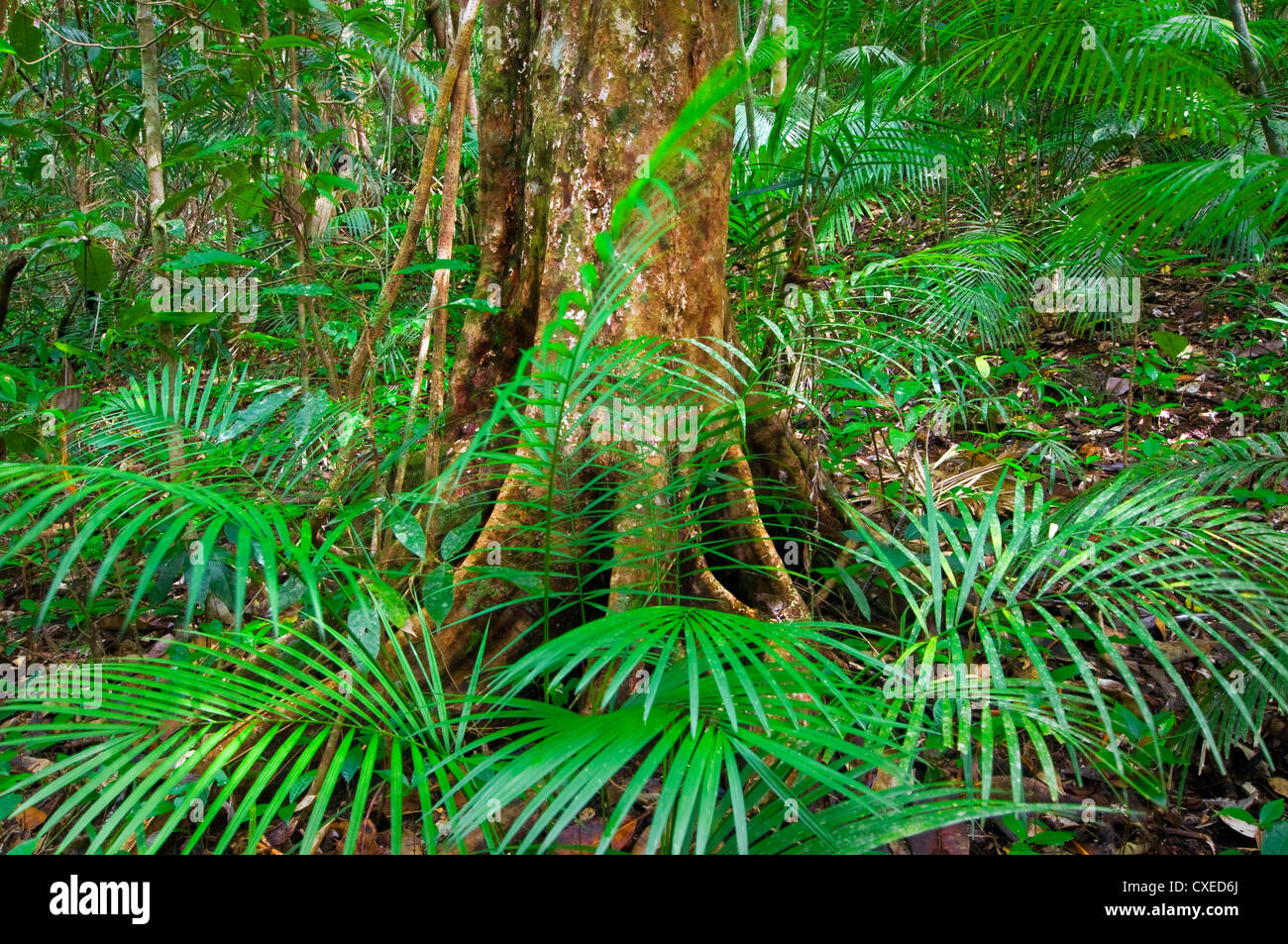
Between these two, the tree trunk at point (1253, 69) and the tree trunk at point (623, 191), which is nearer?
the tree trunk at point (623, 191)

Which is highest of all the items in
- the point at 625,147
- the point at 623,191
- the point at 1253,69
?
the point at 1253,69

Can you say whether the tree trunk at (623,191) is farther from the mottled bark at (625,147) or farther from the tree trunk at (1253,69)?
the tree trunk at (1253,69)

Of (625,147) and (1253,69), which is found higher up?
(1253,69)

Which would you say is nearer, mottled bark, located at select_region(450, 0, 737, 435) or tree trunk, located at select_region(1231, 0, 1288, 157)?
mottled bark, located at select_region(450, 0, 737, 435)

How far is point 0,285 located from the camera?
9.75 ft

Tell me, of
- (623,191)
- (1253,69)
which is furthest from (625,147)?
(1253,69)

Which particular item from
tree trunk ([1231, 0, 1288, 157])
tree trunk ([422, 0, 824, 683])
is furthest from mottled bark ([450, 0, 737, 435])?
tree trunk ([1231, 0, 1288, 157])

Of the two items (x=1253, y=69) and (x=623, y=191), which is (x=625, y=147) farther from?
(x=1253, y=69)

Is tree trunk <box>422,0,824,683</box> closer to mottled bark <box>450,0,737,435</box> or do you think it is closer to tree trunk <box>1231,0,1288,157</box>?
mottled bark <box>450,0,737,435</box>

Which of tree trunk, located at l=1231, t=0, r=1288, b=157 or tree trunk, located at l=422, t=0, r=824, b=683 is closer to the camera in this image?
tree trunk, located at l=422, t=0, r=824, b=683

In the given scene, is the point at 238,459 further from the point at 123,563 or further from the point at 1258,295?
the point at 1258,295

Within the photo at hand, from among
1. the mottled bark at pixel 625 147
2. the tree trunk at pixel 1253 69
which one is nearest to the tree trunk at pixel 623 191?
the mottled bark at pixel 625 147

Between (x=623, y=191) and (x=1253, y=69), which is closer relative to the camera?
(x=623, y=191)
